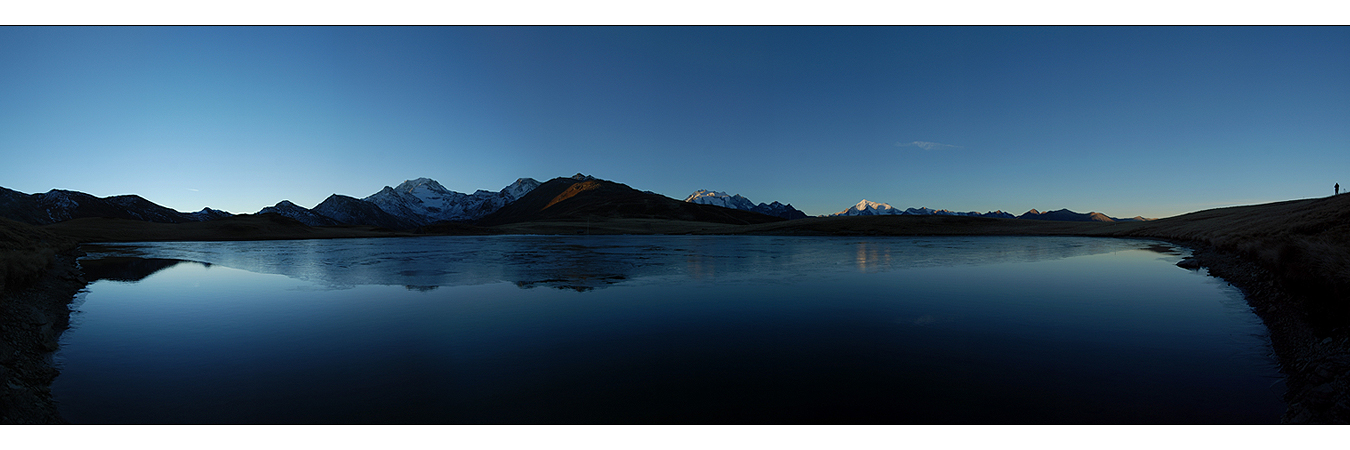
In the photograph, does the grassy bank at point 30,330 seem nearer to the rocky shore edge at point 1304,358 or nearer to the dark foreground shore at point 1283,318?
the dark foreground shore at point 1283,318

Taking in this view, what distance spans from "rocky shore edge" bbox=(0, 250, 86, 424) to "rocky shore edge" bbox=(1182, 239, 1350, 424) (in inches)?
608

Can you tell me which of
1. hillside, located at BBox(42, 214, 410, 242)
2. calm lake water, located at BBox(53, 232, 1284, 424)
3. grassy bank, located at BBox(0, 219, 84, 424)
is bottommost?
calm lake water, located at BBox(53, 232, 1284, 424)

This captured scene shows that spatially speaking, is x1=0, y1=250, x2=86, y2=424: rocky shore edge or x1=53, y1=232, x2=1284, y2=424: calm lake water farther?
x1=53, y1=232, x2=1284, y2=424: calm lake water

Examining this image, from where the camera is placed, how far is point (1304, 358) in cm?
822

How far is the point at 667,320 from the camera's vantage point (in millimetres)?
12492

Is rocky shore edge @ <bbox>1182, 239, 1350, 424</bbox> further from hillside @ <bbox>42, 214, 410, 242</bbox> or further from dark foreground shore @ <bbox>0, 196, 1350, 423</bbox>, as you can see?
hillside @ <bbox>42, 214, 410, 242</bbox>

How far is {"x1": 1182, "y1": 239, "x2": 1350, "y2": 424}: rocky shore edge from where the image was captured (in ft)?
20.5

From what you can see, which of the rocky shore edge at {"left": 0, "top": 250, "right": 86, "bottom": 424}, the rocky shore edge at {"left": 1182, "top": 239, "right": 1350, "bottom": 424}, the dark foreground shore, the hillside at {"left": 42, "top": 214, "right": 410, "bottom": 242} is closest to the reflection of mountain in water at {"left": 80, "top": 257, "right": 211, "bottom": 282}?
the dark foreground shore

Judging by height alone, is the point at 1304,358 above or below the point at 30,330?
below

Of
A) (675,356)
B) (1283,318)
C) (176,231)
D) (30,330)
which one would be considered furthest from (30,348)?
(176,231)

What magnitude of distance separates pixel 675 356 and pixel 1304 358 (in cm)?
1000

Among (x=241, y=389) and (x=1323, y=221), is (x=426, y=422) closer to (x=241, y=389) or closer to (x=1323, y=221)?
(x=241, y=389)

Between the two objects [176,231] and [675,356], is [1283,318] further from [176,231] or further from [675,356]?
[176,231]
